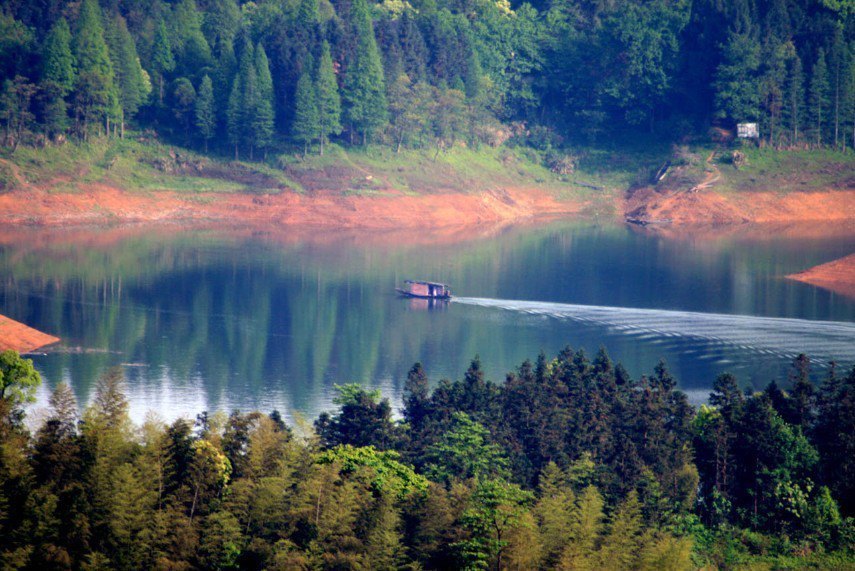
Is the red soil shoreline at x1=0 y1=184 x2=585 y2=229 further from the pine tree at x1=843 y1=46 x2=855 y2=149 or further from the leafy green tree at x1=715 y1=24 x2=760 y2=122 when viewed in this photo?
the pine tree at x1=843 y1=46 x2=855 y2=149

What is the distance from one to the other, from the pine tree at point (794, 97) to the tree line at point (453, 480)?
83026mm

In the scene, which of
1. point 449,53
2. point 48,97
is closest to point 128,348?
point 48,97

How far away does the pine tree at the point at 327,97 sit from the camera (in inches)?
4345

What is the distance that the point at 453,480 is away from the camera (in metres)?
35.1

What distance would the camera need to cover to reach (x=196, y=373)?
52.1m

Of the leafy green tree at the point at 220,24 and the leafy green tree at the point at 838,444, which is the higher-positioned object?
the leafy green tree at the point at 220,24

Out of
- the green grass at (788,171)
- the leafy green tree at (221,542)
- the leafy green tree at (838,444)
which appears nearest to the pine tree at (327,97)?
the green grass at (788,171)

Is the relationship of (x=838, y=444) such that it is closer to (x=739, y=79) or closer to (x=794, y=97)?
(x=739, y=79)

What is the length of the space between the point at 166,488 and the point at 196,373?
21.0 meters

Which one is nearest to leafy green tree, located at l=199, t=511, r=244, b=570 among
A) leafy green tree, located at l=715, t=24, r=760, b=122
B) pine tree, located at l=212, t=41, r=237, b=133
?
pine tree, located at l=212, t=41, r=237, b=133

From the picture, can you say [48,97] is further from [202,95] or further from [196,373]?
[196,373]

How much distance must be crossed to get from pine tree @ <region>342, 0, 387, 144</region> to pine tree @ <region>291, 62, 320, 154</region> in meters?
4.26

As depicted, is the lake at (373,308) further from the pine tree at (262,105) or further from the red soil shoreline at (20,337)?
the pine tree at (262,105)

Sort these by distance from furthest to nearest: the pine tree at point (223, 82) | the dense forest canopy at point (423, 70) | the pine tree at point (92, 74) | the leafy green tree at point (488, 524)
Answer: the pine tree at point (223, 82)
the dense forest canopy at point (423, 70)
the pine tree at point (92, 74)
the leafy green tree at point (488, 524)
